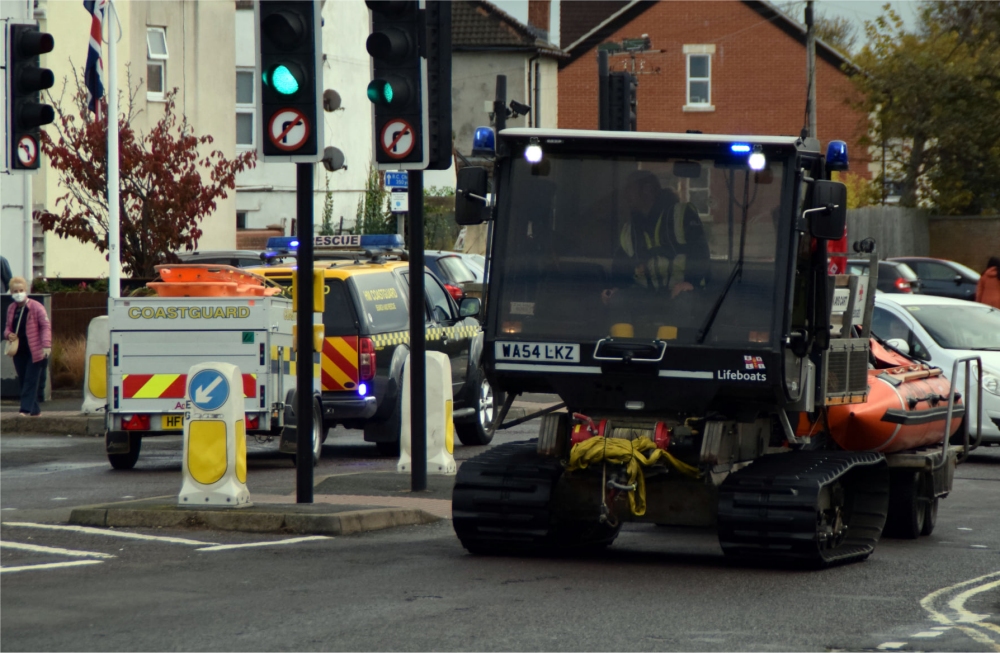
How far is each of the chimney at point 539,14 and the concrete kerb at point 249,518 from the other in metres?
53.8

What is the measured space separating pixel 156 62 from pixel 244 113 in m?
4.94

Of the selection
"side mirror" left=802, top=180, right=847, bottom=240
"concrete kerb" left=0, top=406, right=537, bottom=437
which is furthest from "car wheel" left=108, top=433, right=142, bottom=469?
"side mirror" left=802, top=180, right=847, bottom=240

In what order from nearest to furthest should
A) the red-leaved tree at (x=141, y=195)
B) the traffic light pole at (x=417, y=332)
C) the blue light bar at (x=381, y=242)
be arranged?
the traffic light pole at (x=417, y=332) < the blue light bar at (x=381, y=242) < the red-leaved tree at (x=141, y=195)

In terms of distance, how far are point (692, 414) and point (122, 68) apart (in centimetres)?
2615

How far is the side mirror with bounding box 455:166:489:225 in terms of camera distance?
9875 millimetres

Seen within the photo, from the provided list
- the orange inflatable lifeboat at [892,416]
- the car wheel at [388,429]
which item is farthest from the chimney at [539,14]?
the orange inflatable lifeboat at [892,416]

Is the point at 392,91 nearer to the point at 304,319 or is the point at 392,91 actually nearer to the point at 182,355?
the point at 304,319

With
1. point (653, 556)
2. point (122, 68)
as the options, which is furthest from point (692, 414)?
point (122, 68)

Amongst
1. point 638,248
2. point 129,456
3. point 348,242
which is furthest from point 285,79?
point 348,242

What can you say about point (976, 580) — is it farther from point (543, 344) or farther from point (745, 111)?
point (745, 111)

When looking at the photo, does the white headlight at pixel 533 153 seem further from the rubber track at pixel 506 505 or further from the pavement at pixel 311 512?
the pavement at pixel 311 512

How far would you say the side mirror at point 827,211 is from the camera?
31.2ft

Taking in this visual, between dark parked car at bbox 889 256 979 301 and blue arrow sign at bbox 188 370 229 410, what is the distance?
31097 mm

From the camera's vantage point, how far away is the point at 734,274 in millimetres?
9680
